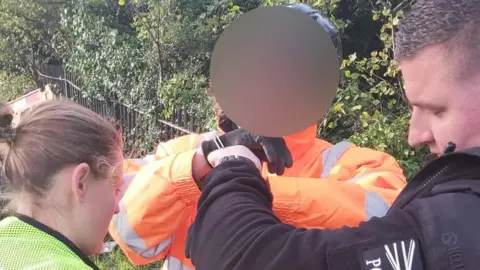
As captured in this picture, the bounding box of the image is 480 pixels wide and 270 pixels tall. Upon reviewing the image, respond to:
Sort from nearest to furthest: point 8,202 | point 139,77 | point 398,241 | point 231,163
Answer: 1. point 398,241
2. point 231,163
3. point 8,202
4. point 139,77

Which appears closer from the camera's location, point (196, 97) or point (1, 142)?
point (1, 142)

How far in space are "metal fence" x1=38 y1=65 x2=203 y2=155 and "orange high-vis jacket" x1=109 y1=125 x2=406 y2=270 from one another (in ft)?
12.1

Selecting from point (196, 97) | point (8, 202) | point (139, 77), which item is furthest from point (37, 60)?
point (8, 202)

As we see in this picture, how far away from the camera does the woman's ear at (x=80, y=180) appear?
1516 mm

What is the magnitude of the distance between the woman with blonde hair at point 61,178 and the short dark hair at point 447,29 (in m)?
0.92

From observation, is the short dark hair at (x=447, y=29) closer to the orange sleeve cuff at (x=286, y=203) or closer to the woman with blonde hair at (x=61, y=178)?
A: the orange sleeve cuff at (x=286, y=203)

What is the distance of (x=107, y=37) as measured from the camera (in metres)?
7.66

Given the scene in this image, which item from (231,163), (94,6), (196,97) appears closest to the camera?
(231,163)

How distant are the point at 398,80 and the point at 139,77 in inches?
150

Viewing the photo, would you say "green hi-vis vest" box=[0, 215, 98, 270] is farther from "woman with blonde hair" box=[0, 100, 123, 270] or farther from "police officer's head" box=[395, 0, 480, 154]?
"police officer's head" box=[395, 0, 480, 154]

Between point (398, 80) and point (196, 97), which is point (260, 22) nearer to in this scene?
point (398, 80)

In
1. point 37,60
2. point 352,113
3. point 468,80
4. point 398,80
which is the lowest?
point 37,60

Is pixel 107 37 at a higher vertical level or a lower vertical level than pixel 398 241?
lower

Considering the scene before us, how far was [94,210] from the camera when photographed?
155 cm
